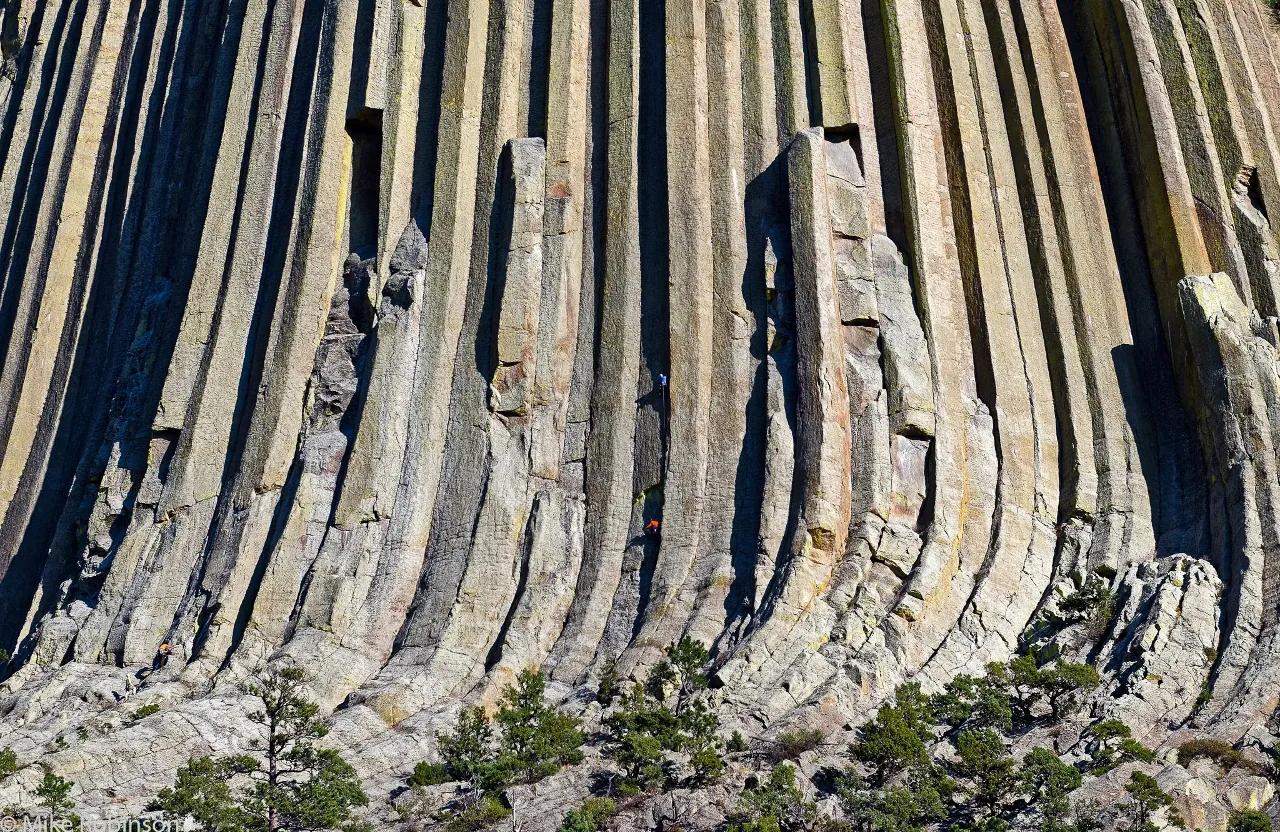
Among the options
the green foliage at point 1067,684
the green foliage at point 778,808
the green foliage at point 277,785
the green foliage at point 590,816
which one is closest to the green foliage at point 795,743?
the green foliage at point 778,808

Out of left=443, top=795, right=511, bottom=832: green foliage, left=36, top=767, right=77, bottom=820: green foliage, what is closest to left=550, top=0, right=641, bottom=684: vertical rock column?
left=443, top=795, right=511, bottom=832: green foliage

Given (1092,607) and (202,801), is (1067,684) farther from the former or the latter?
(202,801)

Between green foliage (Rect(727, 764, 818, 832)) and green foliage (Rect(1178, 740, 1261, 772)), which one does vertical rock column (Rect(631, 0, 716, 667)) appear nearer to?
green foliage (Rect(727, 764, 818, 832))

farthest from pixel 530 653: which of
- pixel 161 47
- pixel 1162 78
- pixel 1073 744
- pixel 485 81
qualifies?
pixel 161 47

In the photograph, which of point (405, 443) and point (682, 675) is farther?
point (405, 443)

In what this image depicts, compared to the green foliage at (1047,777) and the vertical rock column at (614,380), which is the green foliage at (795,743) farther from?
the vertical rock column at (614,380)

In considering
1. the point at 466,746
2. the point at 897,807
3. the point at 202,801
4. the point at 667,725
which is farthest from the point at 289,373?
the point at 897,807
